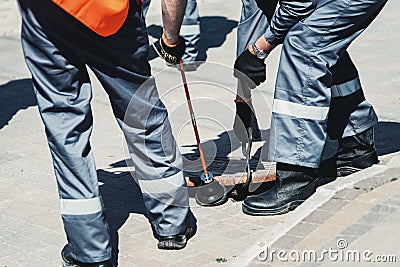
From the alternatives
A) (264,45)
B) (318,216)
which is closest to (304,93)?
(264,45)

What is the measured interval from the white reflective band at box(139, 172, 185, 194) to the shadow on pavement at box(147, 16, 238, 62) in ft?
14.2

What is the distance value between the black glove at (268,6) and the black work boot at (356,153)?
2.98 feet

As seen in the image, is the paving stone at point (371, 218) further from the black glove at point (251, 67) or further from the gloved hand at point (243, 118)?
the gloved hand at point (243, 118)

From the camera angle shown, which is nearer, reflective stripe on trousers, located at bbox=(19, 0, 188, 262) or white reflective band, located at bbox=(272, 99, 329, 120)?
reflective stripe on trousers, located at bbox=(19, 0, 188, 262)

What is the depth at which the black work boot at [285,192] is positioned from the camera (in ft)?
16.7

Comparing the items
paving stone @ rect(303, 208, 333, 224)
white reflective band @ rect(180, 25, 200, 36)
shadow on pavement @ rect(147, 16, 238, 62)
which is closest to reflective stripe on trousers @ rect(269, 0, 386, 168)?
paving stone @ rect(303, 208, 333, 224)

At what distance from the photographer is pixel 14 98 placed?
8000mm

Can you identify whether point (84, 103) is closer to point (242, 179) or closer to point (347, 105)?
point (242, 179)

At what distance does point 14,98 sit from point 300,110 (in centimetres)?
376

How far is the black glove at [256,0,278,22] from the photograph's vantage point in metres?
5.54

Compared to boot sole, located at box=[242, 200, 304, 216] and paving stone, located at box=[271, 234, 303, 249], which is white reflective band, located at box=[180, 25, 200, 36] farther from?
paving stone, located at box=[271, 234, 303, 249]

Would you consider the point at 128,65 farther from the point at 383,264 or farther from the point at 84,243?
the point at 383,264

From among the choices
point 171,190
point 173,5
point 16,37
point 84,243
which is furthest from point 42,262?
point 16,37

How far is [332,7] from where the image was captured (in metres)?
4.90
